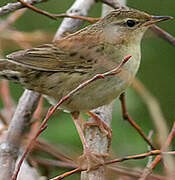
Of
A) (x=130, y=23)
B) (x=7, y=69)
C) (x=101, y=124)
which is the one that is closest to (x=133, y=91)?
(x=130, y=23)

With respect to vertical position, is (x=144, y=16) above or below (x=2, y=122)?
above

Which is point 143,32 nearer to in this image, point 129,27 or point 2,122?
point 129,27

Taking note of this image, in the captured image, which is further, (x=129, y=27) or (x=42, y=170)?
(x=42, y=170)

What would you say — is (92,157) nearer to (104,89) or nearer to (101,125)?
(101,125)

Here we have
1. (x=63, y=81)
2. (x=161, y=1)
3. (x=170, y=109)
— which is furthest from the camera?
(x=161, y=1)

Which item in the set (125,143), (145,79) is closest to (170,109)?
(145,79)

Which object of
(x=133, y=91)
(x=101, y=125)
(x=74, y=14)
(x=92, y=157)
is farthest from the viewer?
(x=133, y=91)

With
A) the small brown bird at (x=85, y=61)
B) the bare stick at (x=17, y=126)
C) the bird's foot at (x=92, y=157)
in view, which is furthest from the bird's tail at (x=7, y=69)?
the bird's foot at (x=92, y=157)

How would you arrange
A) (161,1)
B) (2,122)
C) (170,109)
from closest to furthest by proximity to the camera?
(2,122) → (170,109) → (161,1)

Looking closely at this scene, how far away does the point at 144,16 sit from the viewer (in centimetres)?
322

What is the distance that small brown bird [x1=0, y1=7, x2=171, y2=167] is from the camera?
121 inches

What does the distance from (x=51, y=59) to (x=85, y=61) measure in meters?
0.27

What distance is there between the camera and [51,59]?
326 cm

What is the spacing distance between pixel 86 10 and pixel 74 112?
32.3 inches
